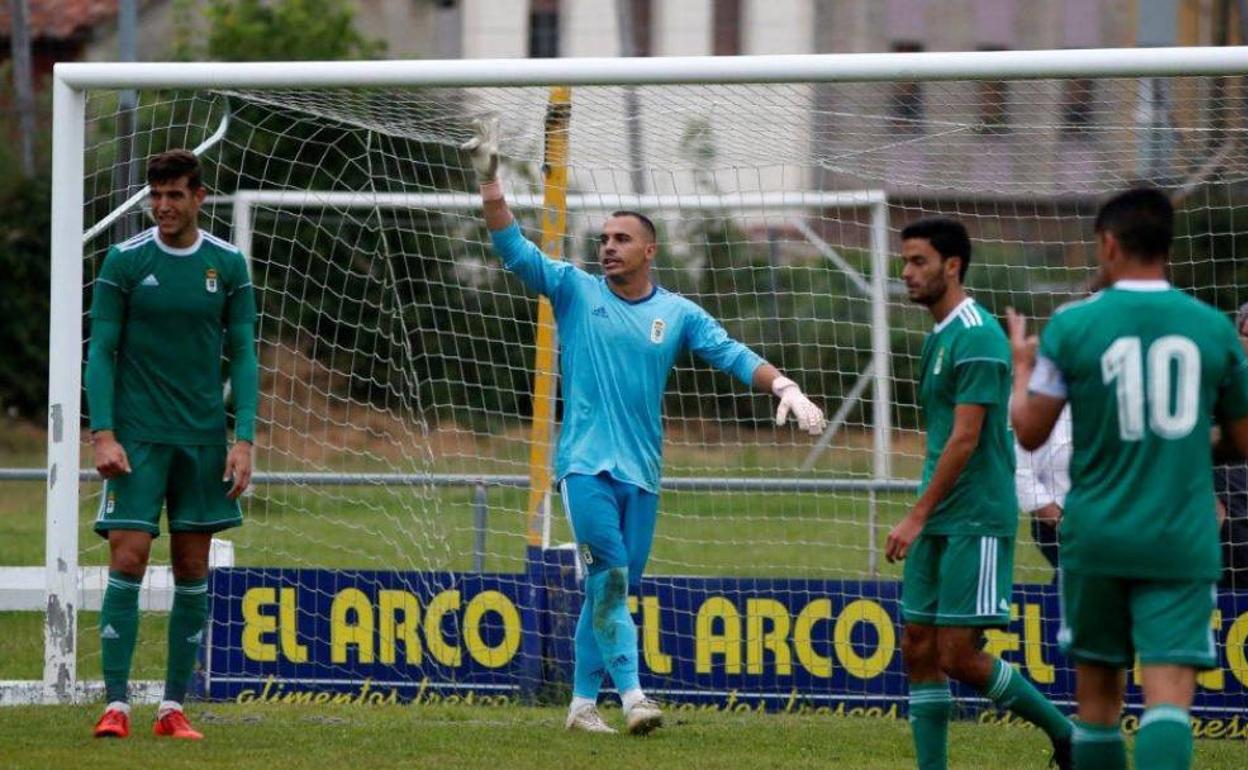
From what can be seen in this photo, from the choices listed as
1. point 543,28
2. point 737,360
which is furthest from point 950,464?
point 543,28

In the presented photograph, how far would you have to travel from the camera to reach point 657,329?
7965mm

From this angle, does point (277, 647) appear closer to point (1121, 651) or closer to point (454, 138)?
point (454, 138)

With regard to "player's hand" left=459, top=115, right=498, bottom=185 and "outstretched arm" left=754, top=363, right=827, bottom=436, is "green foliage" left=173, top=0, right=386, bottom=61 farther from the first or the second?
"outstretched arm" left=754, top=363, right=827, bottom=436

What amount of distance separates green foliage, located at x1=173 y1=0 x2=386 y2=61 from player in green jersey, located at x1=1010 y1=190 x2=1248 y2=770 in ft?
65.1

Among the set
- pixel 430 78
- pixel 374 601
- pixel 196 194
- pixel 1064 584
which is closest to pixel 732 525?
pixel 374 601

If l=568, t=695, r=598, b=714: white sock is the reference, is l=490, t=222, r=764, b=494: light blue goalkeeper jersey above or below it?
above

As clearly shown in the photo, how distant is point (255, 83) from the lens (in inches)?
343

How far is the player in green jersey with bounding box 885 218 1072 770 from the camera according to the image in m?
6.27

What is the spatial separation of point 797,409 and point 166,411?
2.42 m

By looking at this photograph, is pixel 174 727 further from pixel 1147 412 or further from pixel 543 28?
pixel 543 28

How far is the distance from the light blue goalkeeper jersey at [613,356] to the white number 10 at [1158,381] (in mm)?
2702

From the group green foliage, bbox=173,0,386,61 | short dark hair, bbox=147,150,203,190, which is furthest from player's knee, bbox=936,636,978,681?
green foliage, bbox=173,0,386,61

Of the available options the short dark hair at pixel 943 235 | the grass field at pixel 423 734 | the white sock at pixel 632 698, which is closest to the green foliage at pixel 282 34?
the grass field at pixel 423 734

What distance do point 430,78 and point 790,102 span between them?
1817 millimetres
